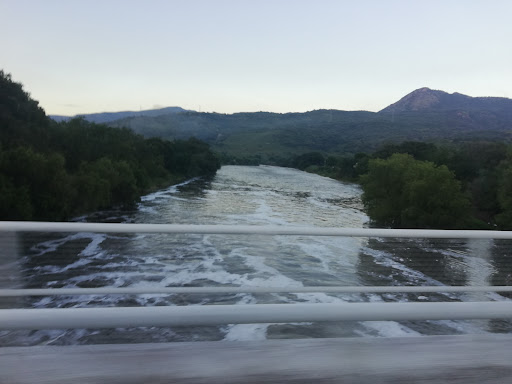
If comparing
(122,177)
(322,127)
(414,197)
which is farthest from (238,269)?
(322,127)

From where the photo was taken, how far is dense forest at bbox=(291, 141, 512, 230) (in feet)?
86.2

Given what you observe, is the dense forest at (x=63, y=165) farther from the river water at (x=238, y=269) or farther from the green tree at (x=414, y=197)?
the river water at (x=238, y=269)

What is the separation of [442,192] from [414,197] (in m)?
1.61

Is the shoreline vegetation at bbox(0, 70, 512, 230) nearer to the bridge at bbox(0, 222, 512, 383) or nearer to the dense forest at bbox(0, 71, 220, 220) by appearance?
the dense forest at bbox(0, 71, 220, 220)

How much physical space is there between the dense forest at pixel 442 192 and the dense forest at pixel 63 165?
56.8 feet

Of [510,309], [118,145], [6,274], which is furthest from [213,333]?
[118,145]

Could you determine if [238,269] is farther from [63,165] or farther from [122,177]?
[122,177]

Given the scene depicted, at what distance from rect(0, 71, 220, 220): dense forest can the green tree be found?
56.0ft

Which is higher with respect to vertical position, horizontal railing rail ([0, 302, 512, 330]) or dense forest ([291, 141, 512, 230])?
horizontal railing rail ([0, 302, 512, 330])

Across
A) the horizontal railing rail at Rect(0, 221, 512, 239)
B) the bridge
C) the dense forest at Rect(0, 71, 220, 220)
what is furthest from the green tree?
the bridge

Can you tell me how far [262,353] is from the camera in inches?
62.1

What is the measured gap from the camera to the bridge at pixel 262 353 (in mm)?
1432

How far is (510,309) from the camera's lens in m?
1.67

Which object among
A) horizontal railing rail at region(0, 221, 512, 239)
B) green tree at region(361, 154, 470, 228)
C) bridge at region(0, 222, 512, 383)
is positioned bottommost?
green tree at region(361, 154, 470, 228)
